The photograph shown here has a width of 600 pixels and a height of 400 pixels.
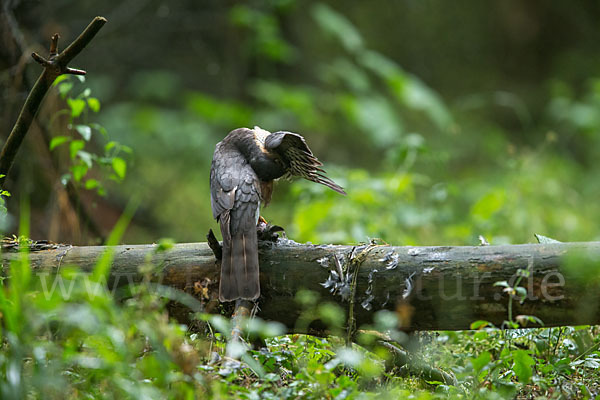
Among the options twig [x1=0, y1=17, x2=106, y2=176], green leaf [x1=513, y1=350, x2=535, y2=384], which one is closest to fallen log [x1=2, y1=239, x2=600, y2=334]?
green leaf [x1=513, y1=350, x2=535, y2=384]

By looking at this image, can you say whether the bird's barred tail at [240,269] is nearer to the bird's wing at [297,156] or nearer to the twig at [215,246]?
the twig at [215,246]

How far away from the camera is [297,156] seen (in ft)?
12.5

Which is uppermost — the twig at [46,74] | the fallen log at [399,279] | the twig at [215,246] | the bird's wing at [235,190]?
the twig at [46,74]

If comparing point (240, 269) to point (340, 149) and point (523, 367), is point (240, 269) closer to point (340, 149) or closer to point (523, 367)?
point (523, 367)

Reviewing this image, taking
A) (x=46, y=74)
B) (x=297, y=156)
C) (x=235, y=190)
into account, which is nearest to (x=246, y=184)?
(x=235, y=190)

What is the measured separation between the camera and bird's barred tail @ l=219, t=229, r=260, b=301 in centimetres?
310

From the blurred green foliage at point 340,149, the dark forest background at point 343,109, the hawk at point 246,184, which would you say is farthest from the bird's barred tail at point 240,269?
the dark forest background at point 343,109

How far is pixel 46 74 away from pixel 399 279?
7.65ft

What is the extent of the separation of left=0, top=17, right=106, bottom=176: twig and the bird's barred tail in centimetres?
135

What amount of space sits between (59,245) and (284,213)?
549cm

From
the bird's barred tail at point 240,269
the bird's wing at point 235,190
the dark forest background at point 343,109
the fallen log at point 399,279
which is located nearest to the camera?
the fallen log at point 399,279

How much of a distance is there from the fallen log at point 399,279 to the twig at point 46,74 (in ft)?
2.29

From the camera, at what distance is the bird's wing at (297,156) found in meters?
3.69

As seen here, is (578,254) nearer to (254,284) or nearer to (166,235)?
(254,284)
